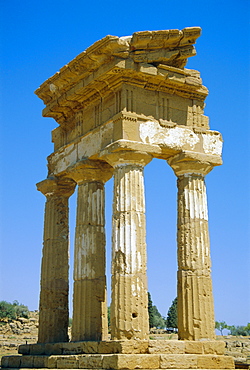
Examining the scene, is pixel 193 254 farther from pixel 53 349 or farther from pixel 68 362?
pixel 53 349

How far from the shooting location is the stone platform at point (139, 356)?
17.1m

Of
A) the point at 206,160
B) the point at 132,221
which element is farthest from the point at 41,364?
the point at 206,160

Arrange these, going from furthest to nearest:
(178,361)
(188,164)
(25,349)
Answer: (25,349) < (188,164) < (178,361)

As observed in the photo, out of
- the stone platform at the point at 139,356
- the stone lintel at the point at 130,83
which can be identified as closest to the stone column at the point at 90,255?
the stone platform at the point at 139,356

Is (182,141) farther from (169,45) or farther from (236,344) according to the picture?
(236,344)

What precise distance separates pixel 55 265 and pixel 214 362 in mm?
7229

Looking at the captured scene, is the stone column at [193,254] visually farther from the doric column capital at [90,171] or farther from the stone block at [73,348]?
the stone block at [73,348]

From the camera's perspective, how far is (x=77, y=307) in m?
20.3

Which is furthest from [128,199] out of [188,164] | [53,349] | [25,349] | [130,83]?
[25,349]

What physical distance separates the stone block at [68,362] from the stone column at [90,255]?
1.28 meters

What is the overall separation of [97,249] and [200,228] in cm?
349

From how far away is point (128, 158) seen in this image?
1939cm

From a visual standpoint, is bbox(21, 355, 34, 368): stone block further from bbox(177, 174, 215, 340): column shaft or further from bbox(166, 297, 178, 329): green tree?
bbox(166, 297, 178, 329): green tree

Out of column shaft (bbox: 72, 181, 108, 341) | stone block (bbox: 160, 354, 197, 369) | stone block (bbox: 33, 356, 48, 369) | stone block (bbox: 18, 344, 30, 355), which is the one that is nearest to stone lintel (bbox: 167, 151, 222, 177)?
column shaft (bbox: 72, 181, 108, 341)
